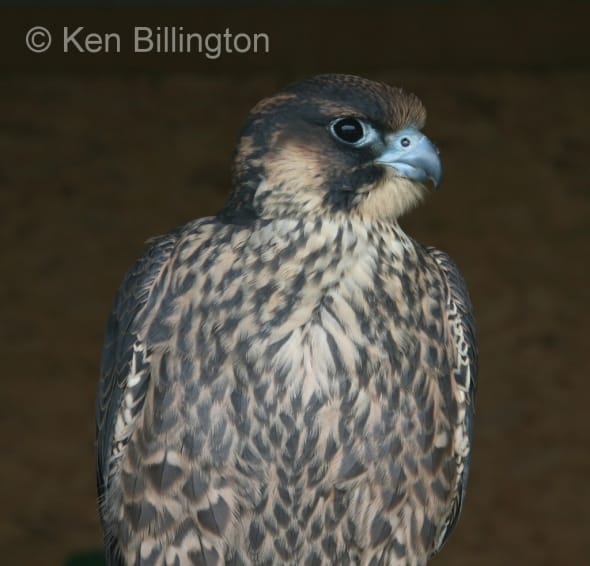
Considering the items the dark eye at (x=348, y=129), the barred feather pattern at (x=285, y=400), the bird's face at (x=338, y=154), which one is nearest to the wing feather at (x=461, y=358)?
the barred feather pattern at (x=285, y=400)

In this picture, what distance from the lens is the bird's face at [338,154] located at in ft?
8.56

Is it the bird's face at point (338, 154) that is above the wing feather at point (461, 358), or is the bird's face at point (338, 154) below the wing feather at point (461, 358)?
above

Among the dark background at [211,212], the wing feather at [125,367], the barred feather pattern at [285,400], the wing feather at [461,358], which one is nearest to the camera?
the barred feather pattern at [285,400]

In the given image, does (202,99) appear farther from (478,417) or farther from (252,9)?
(478,417)

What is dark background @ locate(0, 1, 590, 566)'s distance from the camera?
610 centimetres

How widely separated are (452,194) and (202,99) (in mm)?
1268

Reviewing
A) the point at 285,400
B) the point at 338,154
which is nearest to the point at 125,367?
the point at 285,400

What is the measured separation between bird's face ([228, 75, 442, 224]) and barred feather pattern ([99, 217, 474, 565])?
0.16 ft

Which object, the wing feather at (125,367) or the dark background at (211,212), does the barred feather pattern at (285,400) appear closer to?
the wing feather at (125,367)

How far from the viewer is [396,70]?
19.5 feet

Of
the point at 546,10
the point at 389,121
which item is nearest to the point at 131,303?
the point at 389,121

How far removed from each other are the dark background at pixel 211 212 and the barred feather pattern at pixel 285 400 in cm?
338

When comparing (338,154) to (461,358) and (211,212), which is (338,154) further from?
(211,212)

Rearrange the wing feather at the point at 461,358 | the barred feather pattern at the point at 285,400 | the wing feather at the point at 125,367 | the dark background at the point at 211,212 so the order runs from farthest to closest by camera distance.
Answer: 1. the dark background at the point at 211,212
2. the wing feather at the point at 461,358
3. the wing feather at the point at 125,367
4. the barred feather pattern at the point at 285,400
